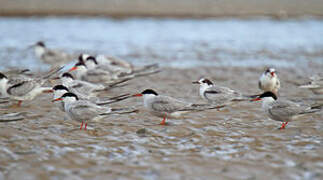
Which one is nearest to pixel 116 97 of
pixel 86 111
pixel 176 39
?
pixel 86 111

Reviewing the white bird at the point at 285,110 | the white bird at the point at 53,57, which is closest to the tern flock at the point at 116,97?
the white bird at the point at 285,110

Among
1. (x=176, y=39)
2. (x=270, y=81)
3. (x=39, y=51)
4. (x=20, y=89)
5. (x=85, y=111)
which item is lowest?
(x=85, y=111)

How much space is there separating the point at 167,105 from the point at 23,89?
2818 mm

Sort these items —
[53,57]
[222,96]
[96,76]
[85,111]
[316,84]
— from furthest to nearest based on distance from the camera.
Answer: [53,57]
[96,76]
[316,84]
[222,96]
[85,111]

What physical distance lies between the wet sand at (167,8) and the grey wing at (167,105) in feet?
67.0

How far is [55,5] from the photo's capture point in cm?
2834

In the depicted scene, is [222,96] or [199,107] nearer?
[199,107]

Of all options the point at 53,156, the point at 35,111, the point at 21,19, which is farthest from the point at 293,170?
the point at 21,19

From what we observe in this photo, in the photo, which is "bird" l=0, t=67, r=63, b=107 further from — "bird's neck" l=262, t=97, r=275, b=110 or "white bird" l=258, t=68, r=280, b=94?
"white bird" l=258, t=68, r=280, b=94

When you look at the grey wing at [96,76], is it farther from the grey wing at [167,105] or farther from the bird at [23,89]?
the grey wing at [167,105]

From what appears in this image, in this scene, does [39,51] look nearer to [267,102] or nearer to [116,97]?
[116,97]

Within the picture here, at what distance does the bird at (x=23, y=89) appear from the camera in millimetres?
7566

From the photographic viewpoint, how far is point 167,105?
662cm

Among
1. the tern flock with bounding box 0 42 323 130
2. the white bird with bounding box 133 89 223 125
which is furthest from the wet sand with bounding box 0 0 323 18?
the white bird with bounding box 133 89 223 125
